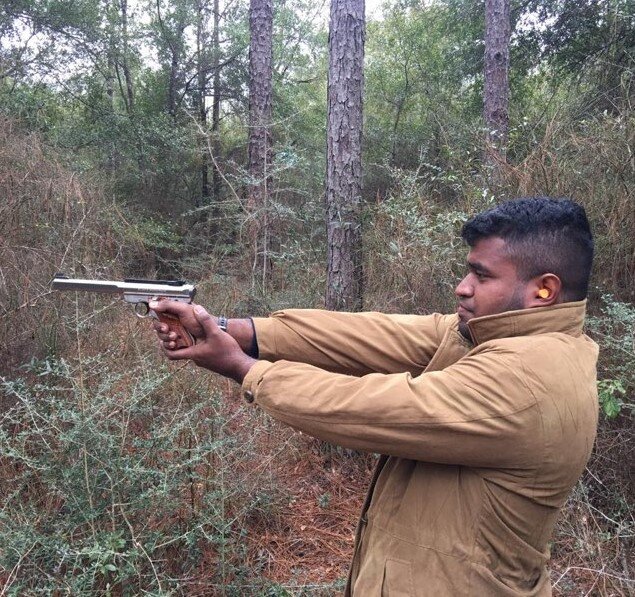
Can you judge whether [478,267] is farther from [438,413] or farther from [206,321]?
[206,321]

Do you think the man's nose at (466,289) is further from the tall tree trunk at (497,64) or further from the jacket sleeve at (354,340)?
the tall tree trunk at (497,64)

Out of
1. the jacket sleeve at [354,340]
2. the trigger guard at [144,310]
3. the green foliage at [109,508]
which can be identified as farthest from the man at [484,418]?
the green foliage at [109,508]

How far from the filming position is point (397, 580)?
56.7 inches

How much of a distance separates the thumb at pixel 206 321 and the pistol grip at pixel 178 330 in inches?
3.5

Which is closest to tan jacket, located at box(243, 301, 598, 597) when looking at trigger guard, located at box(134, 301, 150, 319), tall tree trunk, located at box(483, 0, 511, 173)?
trigger guard, located at box(134, 301, 150, 319)

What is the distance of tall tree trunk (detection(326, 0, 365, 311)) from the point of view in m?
4.91

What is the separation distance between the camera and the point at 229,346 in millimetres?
1678

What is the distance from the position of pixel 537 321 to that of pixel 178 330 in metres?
1.21

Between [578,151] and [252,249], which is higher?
[578,151]

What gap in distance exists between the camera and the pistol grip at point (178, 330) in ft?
6.27

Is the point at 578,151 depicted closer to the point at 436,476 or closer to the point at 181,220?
the point at 436,476

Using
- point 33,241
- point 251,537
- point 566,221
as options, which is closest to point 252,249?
point 33,241

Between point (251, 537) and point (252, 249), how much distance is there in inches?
132

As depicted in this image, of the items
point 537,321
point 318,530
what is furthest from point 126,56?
point 537,321
